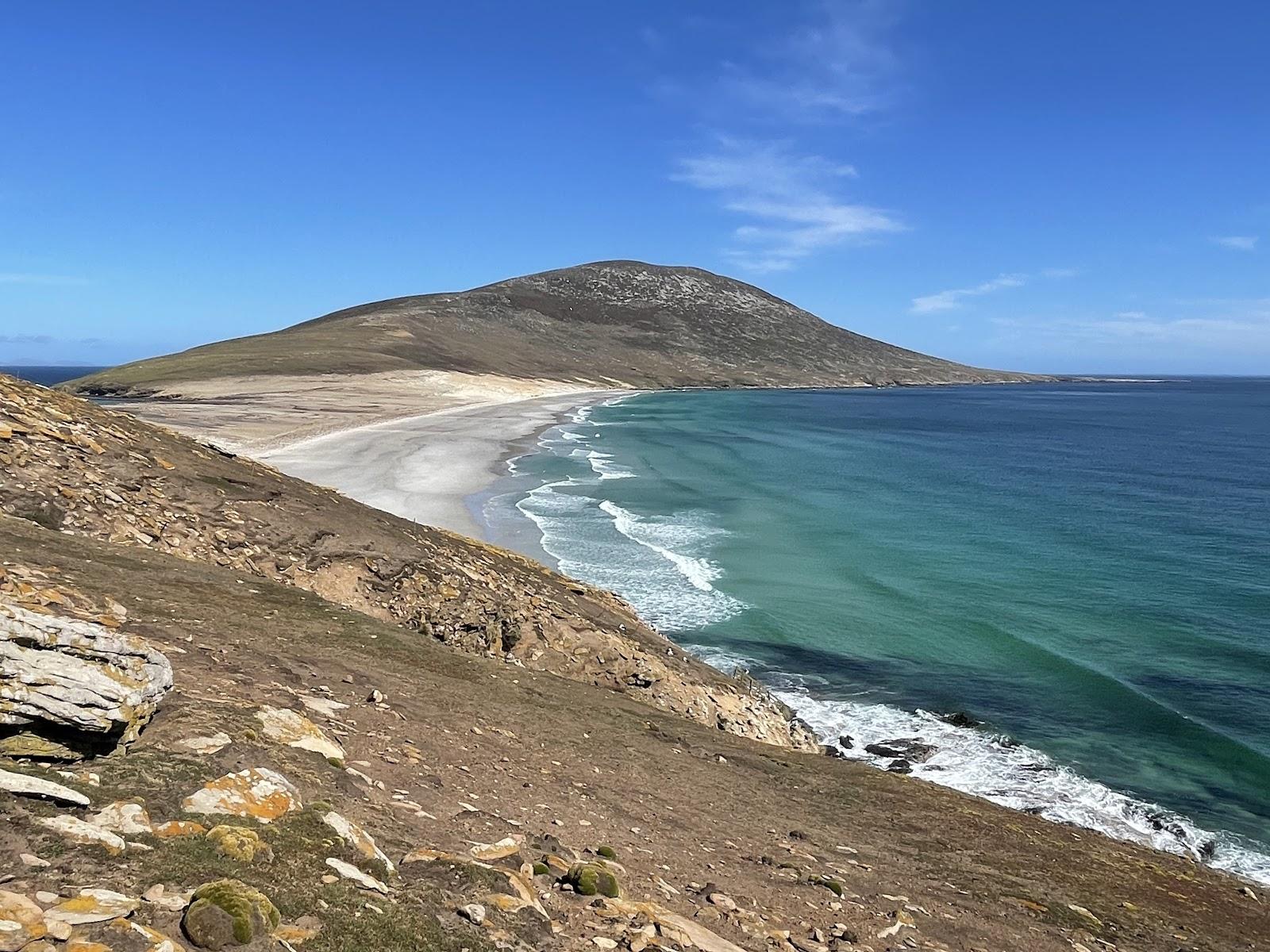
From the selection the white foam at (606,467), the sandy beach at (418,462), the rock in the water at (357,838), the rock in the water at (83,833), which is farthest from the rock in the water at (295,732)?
the white foam at (606,467)

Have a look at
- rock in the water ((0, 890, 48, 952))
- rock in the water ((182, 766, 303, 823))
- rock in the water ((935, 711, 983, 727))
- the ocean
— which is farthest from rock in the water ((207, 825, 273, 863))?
rock in the water ((935, 711, 983, 727))

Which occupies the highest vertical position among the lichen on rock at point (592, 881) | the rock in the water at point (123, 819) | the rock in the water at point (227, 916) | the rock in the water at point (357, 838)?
the rock in the water at point (123, 819)

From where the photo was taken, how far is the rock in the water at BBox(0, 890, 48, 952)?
506 centimetres

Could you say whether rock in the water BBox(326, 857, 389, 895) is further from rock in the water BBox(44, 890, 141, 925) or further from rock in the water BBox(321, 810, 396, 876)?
rock in the water BBox(44, 890, 141, 925)

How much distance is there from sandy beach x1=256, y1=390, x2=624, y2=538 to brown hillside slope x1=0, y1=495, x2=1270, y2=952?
24540 mm

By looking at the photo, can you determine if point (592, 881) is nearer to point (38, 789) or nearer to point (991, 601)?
point (38, 789)

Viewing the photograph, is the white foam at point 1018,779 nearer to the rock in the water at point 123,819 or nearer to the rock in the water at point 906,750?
the rock in the water at point 906,750

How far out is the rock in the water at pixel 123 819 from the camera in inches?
263

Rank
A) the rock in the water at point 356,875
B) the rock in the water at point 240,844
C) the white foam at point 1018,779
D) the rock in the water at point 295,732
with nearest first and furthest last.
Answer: the rock in the water at point 240,844
the rock in the water at point 356,875
the rock in the water at point 295,732
the white foam at point 1018,779

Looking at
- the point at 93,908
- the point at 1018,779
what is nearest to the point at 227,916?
the point at 93,908

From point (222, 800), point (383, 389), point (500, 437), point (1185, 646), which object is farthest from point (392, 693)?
point (383, 389)

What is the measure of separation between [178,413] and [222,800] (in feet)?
269

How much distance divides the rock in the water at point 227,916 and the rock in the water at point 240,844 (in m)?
0.54

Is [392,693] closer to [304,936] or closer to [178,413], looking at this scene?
[304,936]
